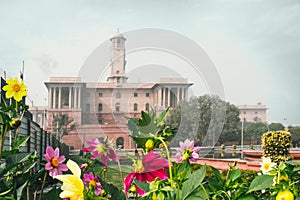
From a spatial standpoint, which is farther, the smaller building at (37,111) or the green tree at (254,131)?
the green tree at (254,131)

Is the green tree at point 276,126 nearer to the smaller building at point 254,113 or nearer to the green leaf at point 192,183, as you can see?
the smaller building at point 254,113

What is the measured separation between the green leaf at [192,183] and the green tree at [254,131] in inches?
1238

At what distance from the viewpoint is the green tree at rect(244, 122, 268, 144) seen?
31753mm

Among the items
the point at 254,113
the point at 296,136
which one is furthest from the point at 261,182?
the point at 254,113

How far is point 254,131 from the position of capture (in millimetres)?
33469

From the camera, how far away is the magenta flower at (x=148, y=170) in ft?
1.35

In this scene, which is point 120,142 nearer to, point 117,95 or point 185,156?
point 185,156

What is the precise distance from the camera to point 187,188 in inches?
15.3

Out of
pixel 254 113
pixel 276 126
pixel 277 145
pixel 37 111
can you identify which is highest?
pixel 254 113

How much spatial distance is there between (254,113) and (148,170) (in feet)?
122

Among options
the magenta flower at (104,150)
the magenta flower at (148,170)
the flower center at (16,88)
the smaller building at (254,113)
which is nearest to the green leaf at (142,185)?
the magenta flower at (148,170)

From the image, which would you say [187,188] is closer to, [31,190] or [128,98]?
[31,190]

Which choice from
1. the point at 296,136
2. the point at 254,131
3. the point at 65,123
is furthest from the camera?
the point at 296,136

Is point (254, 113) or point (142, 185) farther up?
point (254, 113)
